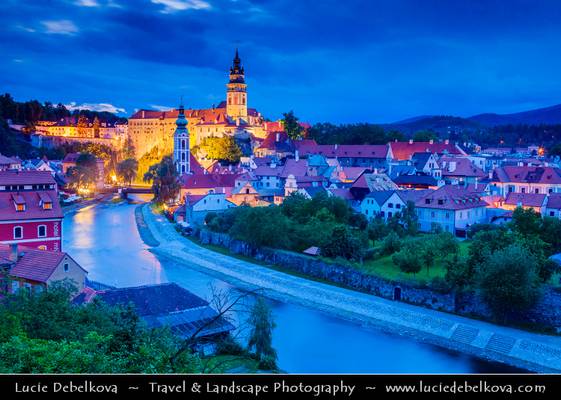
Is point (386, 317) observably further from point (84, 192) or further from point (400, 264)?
point (84, 192)

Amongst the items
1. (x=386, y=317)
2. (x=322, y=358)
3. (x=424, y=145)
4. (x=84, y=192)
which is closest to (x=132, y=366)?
(x=322, y=358)

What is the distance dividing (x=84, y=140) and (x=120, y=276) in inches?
2031

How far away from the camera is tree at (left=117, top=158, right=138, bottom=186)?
5341 centimetres

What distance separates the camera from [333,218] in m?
21.8

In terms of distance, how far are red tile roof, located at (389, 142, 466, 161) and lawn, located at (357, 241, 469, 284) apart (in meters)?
24.4

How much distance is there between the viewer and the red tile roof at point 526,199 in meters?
22.5

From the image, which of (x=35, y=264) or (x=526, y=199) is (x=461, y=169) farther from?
(x=35, y=264)

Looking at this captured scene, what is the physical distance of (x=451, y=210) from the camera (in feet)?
70.2

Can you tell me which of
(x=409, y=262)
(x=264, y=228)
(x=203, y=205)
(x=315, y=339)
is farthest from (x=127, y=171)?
(x=315, y=339)

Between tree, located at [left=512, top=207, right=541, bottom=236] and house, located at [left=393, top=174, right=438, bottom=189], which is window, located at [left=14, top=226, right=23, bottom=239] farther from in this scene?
house, located at [left=393, top=174, right=438, bottom=189]

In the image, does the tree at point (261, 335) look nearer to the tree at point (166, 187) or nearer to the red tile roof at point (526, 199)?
the red tile roof at point (526, 199)

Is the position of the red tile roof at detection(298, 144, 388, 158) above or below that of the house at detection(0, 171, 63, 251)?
above

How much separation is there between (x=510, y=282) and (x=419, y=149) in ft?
98.7

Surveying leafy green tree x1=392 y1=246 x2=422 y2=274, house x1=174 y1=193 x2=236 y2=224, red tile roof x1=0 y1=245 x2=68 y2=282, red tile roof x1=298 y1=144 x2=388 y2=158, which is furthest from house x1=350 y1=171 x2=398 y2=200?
red tile roof x1=0 y1=245 x2=68 y2=282
